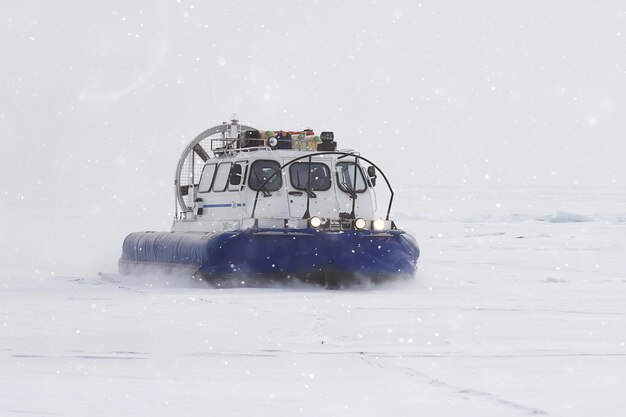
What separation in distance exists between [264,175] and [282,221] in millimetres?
1069

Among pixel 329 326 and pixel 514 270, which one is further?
pixel 514 270

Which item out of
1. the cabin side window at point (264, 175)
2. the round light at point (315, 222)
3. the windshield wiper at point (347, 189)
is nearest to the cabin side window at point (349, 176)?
the windshield wiper at point (347, 189)

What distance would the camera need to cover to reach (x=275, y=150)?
14.6 meters

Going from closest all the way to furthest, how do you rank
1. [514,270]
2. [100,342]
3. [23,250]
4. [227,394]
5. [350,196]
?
[227,394], [100,342], [350,196], [514,270], [23,250]

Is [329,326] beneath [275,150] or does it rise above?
beneath

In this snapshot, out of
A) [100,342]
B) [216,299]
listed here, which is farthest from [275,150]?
[100,342]

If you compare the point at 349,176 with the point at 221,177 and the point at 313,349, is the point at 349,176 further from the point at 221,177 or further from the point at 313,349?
the point at 313,349

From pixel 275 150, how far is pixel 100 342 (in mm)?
7441

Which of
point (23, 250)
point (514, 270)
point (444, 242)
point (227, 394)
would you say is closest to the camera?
point (227, 394)

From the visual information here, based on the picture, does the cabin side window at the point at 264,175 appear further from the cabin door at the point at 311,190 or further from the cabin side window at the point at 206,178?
the cabin side window at the point at 206,178

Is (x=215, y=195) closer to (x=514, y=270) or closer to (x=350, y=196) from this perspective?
(x=350, y=196)

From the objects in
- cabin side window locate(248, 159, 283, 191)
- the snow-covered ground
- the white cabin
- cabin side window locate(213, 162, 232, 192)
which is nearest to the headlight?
the white cabin

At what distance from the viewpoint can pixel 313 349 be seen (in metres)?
7.23

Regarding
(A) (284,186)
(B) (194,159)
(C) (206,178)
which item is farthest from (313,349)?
(B) (194,159)
